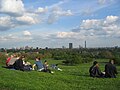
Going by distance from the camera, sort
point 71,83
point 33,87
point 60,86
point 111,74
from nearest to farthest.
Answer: point 33,87 → point 60,86 → point 71,83 → point 111,74

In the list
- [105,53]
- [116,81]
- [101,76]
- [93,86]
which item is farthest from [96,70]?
[105,53]

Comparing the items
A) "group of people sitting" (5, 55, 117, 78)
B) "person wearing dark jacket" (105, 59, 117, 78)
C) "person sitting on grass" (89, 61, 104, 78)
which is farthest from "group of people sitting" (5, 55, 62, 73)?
"person wearing dark jacket" (105, 59, 117, 78)

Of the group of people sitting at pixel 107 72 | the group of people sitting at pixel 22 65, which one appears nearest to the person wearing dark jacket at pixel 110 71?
the group of people sitting at pixel 107 72

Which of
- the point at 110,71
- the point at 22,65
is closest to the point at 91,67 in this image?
the point at 110,71

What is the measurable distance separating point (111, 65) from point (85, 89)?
612 cm

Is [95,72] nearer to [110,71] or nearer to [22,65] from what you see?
[110,71]

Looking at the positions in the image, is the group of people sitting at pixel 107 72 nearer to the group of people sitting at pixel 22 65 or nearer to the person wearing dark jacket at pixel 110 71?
the person wearing dark jacket at pixel 110 71

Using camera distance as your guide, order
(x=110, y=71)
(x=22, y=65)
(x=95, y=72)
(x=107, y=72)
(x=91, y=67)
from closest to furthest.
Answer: (x=110, y=71)
(x=107, y=72)
(x=95, y=72)
(x=91, y=67)
(x=22, y=65)

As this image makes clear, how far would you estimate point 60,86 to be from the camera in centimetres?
1927

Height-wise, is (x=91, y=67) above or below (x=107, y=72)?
above

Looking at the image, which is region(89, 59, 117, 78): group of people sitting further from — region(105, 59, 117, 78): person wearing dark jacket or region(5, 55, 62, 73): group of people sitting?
region(5, 55, 62, 73): group of people sitting

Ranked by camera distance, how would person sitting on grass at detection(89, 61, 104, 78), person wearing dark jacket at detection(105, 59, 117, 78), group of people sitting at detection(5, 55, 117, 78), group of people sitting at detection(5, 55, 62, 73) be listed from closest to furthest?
1. person wearing dark jacket at detection(105, 59, 117, 78)
2. group of people sitting at detection(5, 55, 117, 78)
3. person sitting on grass at detection(89, 61, 104, 78)
4. group of people sitting at detection(5, 55, 62, 73)

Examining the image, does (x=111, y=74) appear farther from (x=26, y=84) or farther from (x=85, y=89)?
(x=26, y=84)

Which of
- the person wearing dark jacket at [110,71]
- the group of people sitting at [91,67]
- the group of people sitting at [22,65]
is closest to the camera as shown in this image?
the person wearing dark jacket at [110,71]
